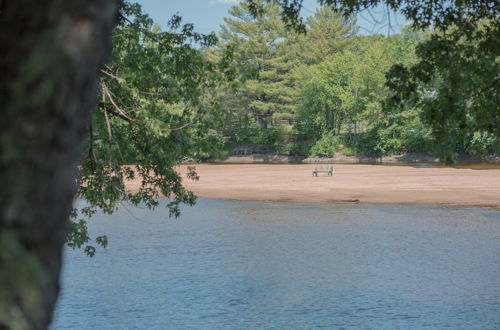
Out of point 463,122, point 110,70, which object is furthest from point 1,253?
point 110,70

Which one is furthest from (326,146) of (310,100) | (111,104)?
(111,104)

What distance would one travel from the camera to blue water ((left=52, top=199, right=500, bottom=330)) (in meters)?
15.9

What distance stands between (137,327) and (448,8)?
9825 mm

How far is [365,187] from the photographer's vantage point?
147ft

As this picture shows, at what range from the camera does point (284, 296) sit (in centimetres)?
1795

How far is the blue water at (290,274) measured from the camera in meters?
15.9

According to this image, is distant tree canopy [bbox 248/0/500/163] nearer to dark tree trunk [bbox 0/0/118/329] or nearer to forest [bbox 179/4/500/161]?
dark tree trunk [bbox 0/0/118/329]

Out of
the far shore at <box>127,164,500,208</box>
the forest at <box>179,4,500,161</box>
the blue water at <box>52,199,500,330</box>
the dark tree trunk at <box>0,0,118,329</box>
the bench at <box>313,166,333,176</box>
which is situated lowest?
the blue water at <box>52,199,500,330</box>

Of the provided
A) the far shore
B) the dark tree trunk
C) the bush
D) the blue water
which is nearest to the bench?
the far shore

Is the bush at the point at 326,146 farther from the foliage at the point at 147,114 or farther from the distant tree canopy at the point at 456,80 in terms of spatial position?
the distant tree canopy at the point at 456,80

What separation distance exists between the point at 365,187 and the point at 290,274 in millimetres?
25302

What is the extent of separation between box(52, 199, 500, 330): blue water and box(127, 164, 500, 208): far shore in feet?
22.9

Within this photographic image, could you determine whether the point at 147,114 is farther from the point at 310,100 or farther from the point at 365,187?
the point at 310,100

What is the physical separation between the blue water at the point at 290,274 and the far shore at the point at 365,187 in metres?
6.97
